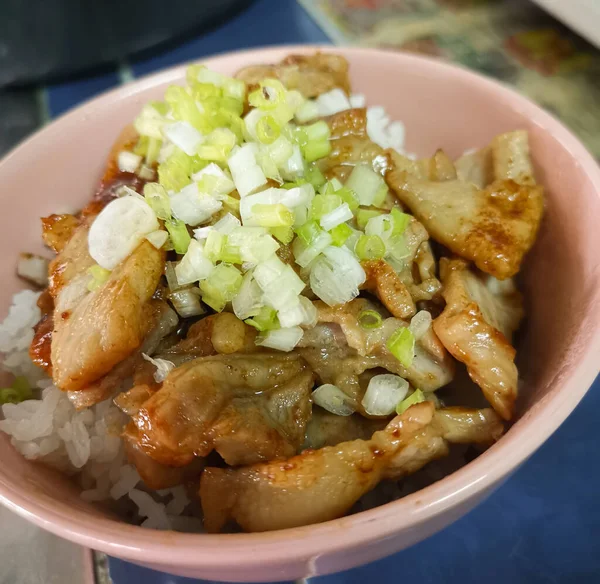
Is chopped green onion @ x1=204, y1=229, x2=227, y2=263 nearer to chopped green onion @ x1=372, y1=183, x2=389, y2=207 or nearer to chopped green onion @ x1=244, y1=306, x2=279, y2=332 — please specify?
chopped green onion @ x1=244, y1=306, x2=279, y2=332

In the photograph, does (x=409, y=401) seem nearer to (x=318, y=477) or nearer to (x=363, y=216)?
(x=318, y=477)

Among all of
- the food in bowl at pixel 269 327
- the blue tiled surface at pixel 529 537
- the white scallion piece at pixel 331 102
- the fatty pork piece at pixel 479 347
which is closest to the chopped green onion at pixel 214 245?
the food in bowl at pixel 269 327

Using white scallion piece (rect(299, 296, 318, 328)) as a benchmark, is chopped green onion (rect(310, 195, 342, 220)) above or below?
above

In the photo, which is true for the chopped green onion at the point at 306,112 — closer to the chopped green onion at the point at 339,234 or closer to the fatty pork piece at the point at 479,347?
the chopped green onion at the point at 339,234

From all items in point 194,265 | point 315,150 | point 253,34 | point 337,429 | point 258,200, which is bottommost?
point 337,429

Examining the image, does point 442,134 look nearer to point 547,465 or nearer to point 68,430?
point 547,465

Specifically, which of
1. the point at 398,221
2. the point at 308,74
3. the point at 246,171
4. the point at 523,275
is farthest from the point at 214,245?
the point at 523,275

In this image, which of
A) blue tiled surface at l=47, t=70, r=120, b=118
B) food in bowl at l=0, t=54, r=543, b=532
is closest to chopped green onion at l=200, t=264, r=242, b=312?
food in bowl at l=0, t=54, r=543, b=532
